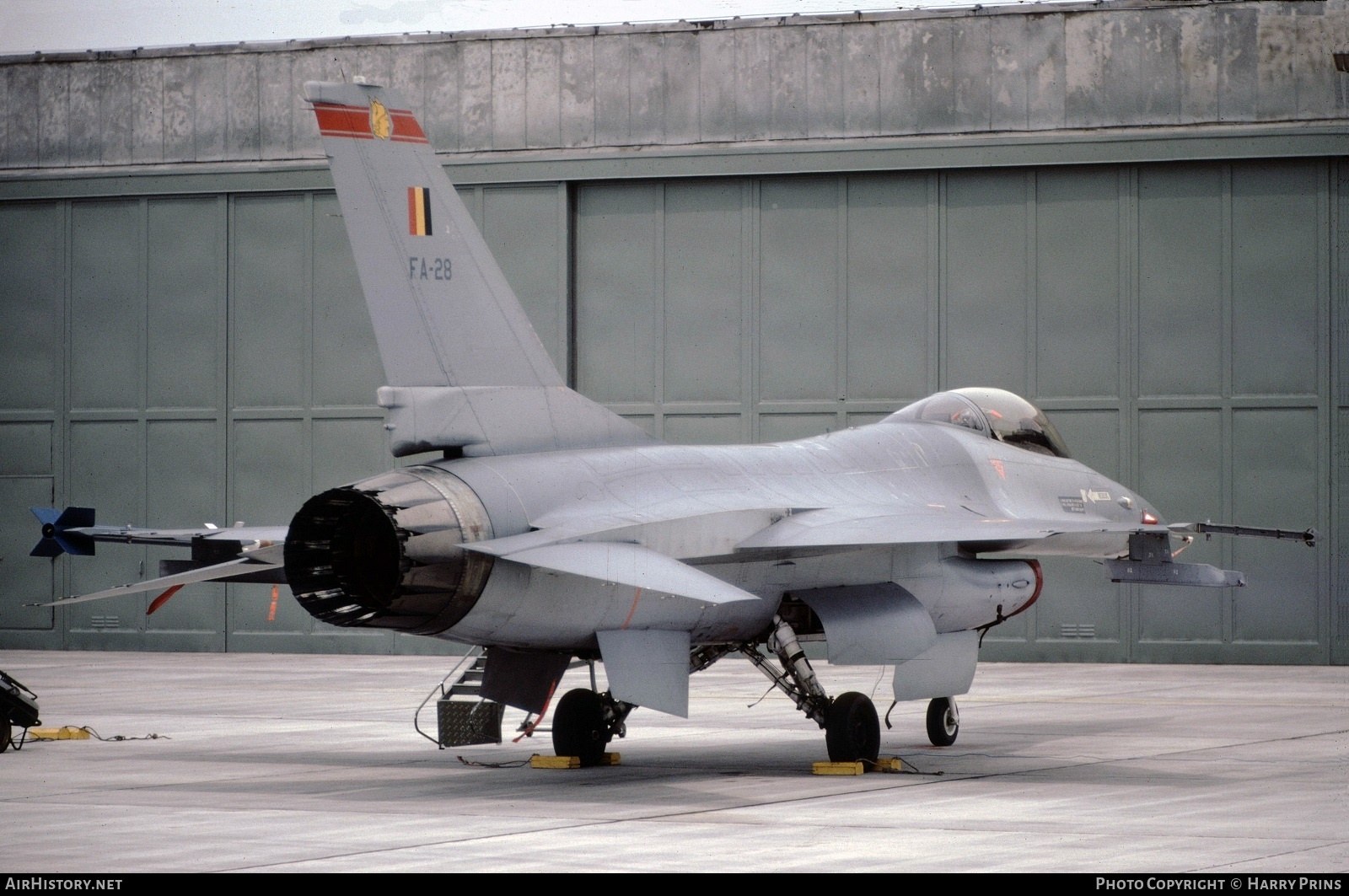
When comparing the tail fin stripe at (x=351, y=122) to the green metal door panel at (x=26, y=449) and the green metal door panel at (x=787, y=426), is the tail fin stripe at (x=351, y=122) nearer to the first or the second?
the green metal door panel at (x=787, y=426)

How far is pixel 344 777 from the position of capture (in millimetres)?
14289

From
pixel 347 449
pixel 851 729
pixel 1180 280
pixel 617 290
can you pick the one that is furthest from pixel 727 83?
pixel 851 729

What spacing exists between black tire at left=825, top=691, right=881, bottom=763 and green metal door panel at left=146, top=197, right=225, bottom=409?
21082mm

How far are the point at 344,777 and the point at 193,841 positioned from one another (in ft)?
12.5

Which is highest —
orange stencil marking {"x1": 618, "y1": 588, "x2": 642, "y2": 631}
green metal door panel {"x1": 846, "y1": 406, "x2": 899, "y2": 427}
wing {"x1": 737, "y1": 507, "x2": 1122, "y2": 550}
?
green metal door panel {"x1": 846, "y1": 406, "x2": 899, "y2": 427}

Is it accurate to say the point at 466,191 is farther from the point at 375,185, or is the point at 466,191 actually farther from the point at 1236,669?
the point at 375,185

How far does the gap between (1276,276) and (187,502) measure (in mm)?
19569

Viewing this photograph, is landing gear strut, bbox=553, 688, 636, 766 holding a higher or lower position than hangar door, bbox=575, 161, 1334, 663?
lower

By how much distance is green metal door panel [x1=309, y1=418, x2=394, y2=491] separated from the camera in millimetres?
32000

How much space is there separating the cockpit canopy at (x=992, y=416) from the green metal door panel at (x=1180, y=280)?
11481 millimetres

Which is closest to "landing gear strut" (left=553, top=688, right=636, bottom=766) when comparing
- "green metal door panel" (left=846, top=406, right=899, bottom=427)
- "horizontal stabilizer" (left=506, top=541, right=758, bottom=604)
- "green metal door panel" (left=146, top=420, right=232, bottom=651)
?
"horizontal stabilizer" (left=506, top=541, right=758, bottom=604)

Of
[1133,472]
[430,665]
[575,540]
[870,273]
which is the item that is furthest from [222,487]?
[575,540]

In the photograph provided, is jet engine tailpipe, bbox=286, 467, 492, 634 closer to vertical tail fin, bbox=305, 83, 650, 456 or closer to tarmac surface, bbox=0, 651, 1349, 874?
vertical tail fin, bbox=305, 83, 650, 456

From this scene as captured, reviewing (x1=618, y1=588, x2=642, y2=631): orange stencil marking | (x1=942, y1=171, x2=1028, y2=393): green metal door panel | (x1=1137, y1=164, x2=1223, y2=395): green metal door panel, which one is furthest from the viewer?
(x1=942, y1=171, x2=1028, y2=393): green metal door panel
